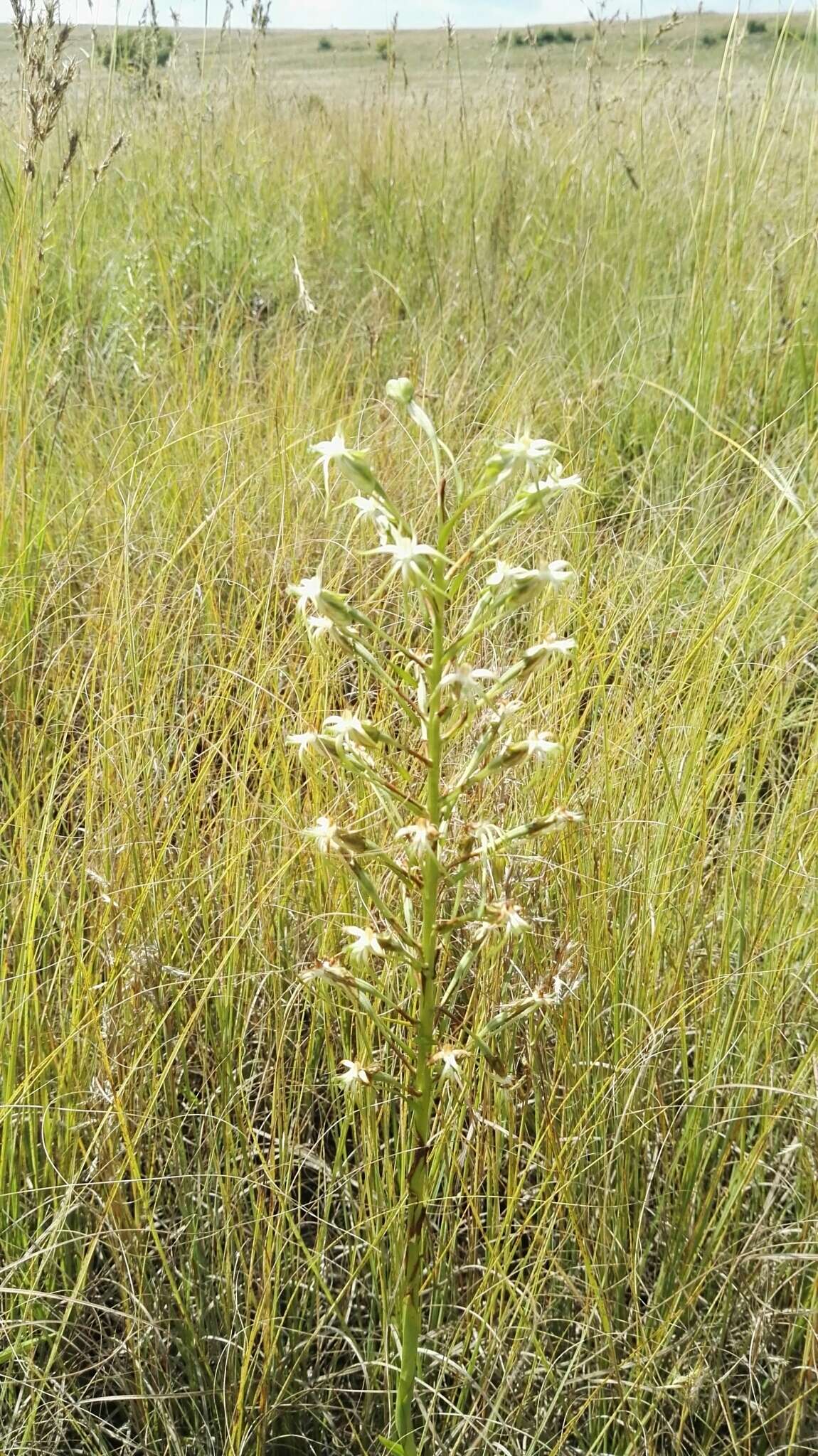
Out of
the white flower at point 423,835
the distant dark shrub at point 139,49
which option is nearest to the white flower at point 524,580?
the white flower at point 423,835

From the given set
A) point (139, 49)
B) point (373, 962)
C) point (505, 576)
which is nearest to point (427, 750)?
point (505, 576)

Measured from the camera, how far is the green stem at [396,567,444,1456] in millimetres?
1072

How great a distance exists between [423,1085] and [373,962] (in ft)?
2.21

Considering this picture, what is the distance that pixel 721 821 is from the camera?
6.89 feet

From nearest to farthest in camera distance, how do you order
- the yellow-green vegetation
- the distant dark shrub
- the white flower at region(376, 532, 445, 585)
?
1. the white flower at region(376, 532, 445, 585)
2. the yellow-green vegetation
3. the distant dark shrub

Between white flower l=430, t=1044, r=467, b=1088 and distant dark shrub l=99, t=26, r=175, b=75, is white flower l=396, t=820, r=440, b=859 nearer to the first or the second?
white flower l=430, t=1044, r=467, b=1088

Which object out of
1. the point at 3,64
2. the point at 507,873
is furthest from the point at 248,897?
the point at 3,64

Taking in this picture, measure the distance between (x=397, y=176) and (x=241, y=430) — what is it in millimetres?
2722

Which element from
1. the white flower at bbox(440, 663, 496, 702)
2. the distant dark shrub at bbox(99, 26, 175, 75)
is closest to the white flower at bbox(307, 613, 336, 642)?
the white flower at bbox(440, 663, 496, 702)

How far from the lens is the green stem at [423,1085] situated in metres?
1.07

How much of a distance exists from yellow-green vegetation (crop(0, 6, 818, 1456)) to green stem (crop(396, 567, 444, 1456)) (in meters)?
0.02

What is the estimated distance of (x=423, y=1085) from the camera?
111cm

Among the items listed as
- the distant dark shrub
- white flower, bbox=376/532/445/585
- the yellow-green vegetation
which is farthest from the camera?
the distant dark shrub

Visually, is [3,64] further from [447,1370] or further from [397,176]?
[447,1370]
